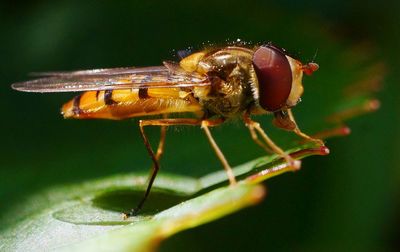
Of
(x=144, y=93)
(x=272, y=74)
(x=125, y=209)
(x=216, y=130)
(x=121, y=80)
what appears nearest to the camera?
(x=125, y=209)

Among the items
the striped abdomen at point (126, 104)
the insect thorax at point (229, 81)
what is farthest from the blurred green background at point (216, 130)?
the insect thorax at point (229, 81)

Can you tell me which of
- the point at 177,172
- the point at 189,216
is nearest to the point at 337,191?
the point at 177,172

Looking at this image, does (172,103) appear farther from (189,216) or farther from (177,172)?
(189,216)

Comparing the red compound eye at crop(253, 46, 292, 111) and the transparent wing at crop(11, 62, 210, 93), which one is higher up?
the transparent wing at crop(11, 62, 210, 93)

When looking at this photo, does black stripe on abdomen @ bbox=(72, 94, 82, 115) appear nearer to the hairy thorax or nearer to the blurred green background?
the blurred green background

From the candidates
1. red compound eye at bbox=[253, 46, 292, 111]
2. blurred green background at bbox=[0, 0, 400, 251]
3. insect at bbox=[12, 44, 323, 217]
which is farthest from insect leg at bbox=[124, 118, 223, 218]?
red compound eye at bbox=[253, 46, 292, 111]

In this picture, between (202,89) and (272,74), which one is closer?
(272,74)

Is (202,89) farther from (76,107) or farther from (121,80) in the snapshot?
(76,107)

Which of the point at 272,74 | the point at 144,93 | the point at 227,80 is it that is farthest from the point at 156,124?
the point at 272,74
